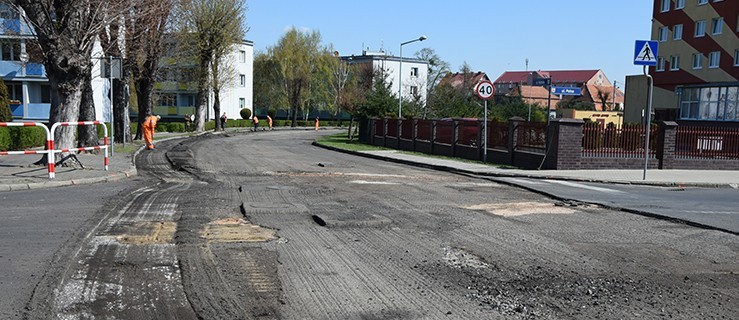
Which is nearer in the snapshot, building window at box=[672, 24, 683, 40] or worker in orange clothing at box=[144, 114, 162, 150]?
worker in orange clothing at box=[144, 114, 162, 150]

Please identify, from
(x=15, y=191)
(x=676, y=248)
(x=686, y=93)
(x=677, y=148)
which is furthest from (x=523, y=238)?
(x=686, y=93)

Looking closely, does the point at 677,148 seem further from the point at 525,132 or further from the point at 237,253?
the point at 237,253

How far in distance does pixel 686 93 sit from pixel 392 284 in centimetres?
5884

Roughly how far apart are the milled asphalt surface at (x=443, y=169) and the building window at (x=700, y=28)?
39.5 metres

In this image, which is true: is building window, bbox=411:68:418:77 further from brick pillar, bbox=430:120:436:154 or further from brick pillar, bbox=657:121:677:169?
brick pillar, bbox=657:121:677:169

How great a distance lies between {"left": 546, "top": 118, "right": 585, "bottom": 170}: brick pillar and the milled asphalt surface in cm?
54

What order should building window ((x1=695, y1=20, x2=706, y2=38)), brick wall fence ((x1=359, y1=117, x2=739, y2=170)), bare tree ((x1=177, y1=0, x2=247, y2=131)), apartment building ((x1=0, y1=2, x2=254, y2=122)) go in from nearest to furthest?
brick wall fence ((x1=359, y1=117, x2=739, y2=170))
apartment building ((x1=0, y1=2, x2=254, y2=122))
bare tree ((x1=177, y1=0, x2=247, y2=131))
building window ((x1=695, y1=20, x2=706, y2=38))

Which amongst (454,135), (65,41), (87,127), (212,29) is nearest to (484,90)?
(454,135)

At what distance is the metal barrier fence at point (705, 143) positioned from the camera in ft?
72.4

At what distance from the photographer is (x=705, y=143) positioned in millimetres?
22312

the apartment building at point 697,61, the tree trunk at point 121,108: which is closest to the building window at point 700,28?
the apartment building at point 697,61

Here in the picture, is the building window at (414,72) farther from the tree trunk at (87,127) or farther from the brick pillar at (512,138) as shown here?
the tree trunk at (87,127)

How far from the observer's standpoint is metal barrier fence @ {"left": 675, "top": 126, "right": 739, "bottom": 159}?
22.1 meters

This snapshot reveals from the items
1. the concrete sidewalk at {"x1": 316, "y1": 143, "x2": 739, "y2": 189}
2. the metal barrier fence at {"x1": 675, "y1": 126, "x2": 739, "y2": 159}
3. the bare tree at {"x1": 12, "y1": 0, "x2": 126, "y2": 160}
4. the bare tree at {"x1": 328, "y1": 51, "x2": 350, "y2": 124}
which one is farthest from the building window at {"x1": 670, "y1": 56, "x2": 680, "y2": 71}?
the bare tree at {"x1": 12, "y1": 0, "x2": 126, "y2": 160}
